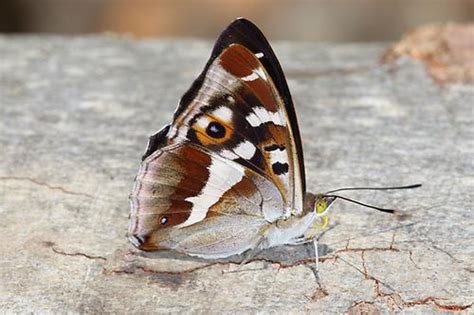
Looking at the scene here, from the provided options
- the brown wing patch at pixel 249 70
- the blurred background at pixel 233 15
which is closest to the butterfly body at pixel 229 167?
the brown wing patch at pixel 249 70

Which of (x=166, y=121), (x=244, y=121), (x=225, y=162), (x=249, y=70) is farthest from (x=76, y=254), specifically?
(x=166, y=121)

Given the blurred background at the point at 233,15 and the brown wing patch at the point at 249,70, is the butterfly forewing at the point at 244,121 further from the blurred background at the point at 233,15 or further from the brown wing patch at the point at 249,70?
the blurred background at the point at 233,15

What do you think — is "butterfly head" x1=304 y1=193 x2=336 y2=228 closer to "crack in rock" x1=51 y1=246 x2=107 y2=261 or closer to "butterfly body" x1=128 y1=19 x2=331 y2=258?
"butterfly body" x1=128 y1=19 x2=331 y2=258

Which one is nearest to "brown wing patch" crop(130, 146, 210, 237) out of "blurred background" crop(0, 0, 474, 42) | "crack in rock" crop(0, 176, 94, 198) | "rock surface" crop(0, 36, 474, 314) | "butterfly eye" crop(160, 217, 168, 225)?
"butterfly eye" crop(160, 217, 168, 225)

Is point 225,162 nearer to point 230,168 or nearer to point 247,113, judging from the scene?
point 230,168

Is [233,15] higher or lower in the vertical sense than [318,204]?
lower

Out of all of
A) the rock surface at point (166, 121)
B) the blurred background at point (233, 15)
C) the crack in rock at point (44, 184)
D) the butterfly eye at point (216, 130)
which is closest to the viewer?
the rock surface at point (166, 121)
